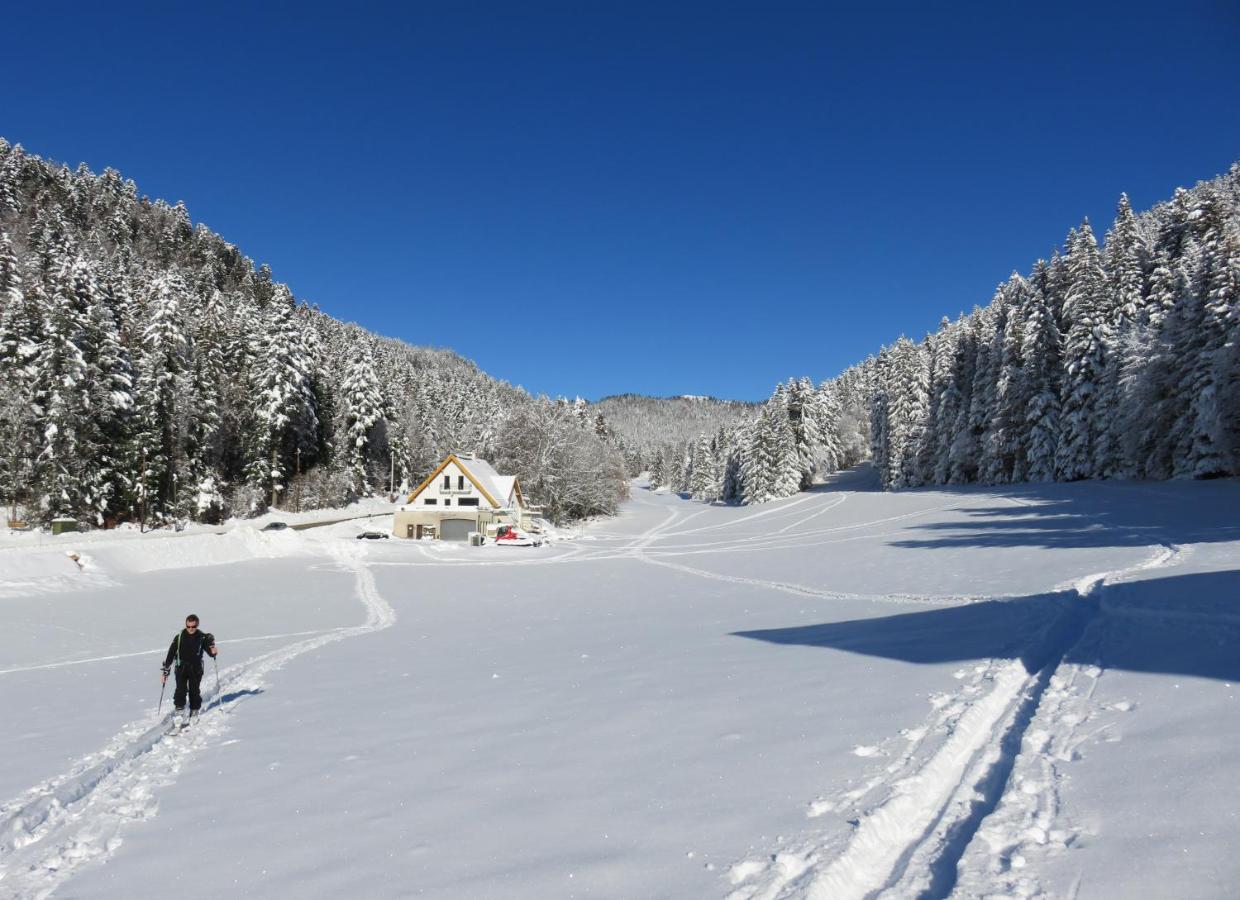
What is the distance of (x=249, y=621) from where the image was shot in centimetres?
2066

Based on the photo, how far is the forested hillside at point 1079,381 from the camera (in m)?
35.3

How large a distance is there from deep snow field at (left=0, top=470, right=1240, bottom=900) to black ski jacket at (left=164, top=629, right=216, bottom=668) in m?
0.99

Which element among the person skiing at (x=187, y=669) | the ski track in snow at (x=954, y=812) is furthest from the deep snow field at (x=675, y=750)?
the person skiing at (x=187, y=669)

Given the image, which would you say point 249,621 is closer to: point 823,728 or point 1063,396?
point 823,728

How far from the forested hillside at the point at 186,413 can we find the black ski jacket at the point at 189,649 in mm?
39036

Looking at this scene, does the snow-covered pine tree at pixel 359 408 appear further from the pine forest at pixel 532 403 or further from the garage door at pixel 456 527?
the garage door at pixel 456 527

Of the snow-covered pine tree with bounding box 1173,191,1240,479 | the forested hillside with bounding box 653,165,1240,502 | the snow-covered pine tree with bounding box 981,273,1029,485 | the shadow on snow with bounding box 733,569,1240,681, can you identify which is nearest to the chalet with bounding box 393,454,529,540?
the forested hillside with bounding box 653,165,1240,502

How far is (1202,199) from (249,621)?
192ft

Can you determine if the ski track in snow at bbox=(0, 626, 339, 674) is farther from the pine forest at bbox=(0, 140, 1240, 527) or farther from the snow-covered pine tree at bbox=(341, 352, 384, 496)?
the snow-covered pine tree at bbox=(341, 352, 384, 496)

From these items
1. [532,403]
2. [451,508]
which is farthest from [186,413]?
[532,403]

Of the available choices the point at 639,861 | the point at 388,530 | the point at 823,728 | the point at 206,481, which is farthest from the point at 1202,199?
the point at 206,481

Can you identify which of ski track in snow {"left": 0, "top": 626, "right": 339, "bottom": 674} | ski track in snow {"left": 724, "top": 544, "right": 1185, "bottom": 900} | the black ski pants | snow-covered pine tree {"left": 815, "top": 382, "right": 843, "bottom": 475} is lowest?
ski track in snow {"left": 0, "top": 626, "right": 339, "bottom": 674}

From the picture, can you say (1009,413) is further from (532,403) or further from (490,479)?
(532,403)

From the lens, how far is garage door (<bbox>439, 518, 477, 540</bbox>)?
174 feet
